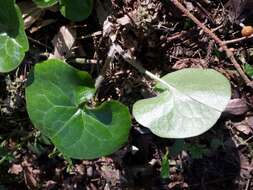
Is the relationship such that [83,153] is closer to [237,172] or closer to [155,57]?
[155,57]

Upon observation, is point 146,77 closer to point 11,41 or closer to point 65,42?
point 65,42

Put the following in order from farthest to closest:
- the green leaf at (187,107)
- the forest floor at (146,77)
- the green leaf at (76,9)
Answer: the forest floor at (146,77) < the green leaf at (76,9) < the green leaf at (187,107)

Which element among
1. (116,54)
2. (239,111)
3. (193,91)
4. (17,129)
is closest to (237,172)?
(239,111)

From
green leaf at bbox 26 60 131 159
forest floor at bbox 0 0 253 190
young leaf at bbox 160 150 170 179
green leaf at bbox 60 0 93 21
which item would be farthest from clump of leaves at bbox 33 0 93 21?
young leaf at bbox 160 150 170 179

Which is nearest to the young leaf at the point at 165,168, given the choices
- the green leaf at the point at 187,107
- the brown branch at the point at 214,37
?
the green leaf at the point at 187,107

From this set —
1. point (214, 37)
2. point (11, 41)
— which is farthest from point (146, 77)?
point (11, 41)

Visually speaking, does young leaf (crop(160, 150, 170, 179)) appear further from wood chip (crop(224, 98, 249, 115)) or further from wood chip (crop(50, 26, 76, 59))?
wood chip (crop(50, 26, 76, 59))

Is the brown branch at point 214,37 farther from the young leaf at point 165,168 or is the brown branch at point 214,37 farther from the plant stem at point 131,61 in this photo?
the young leaf at point 165,168
